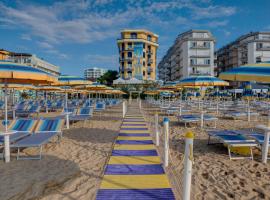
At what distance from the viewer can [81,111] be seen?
36.8 ft

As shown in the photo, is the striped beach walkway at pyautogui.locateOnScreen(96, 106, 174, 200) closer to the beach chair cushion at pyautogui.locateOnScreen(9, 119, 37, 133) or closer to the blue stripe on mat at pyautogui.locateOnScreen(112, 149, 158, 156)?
the blue stripe on mat at pyautogui.locateOnScreen(112, 149, 158, 156)

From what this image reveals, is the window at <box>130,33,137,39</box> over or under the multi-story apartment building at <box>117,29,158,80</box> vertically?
over

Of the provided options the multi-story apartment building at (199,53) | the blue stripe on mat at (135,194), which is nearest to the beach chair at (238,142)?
the blue stripe on mat at (135,194)

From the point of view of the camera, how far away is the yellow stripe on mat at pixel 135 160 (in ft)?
16.1

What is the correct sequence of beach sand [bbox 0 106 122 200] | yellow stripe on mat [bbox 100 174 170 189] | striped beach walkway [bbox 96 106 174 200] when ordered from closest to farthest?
striped beach walkway [bbox 96 106 174 200]
beach sand [bbox 0 106 122 200]
yellow stripe on mat [bbox 100 174 170 189]

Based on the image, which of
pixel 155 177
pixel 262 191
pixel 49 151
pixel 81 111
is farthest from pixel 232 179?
pixel 81 111

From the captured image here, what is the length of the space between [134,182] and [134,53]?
55.3m

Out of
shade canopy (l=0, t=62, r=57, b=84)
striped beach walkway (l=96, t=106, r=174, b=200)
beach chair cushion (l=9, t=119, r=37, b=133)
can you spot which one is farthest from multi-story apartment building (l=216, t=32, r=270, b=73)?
shade canopy (l=0, t=62, r=57, b=84)

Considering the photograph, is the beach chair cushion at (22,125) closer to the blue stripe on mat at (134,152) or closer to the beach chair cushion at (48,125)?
the beach chair cushion at (48,125)

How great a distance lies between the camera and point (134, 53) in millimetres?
57281

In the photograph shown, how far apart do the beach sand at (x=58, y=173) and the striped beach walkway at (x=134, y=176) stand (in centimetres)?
22

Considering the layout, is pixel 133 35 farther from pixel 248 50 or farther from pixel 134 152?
pixel 134 152

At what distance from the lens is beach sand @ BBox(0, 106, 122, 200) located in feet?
11.6

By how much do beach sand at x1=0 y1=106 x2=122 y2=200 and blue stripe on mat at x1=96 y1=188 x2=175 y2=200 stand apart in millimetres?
199
